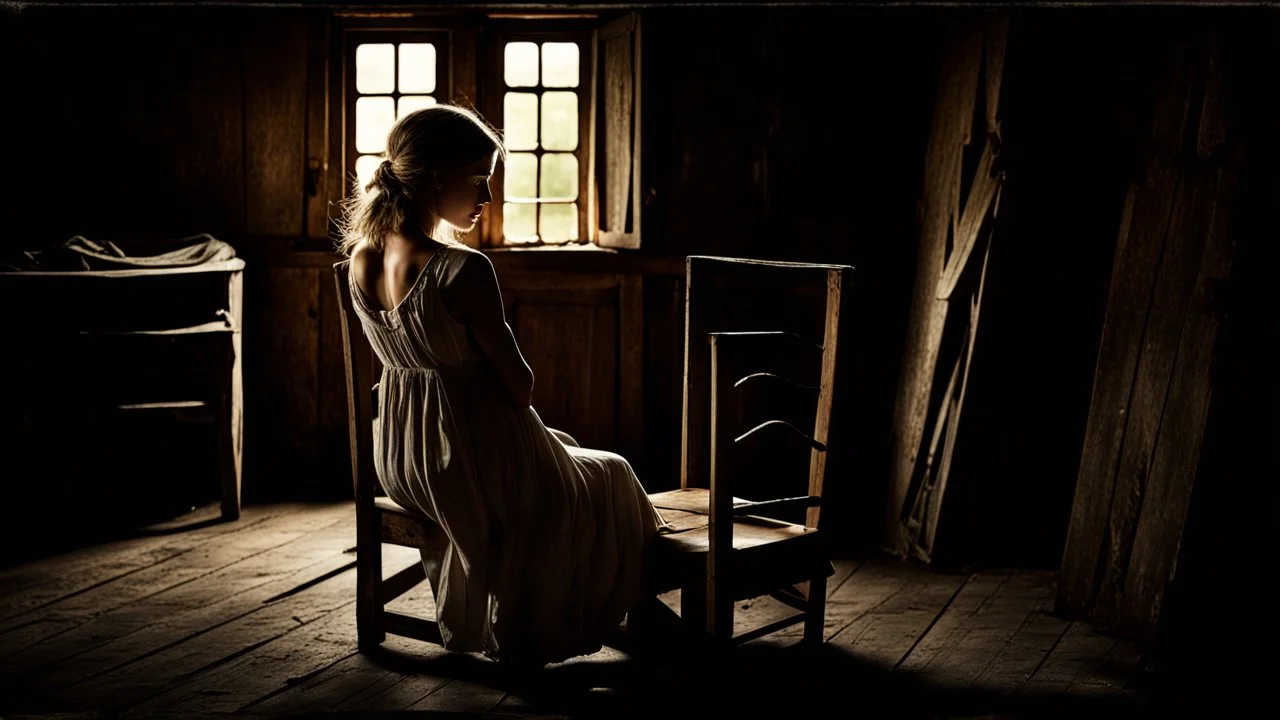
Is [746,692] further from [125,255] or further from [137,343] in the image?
[125,255]

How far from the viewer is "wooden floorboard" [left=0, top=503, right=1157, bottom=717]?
3348 millimetres

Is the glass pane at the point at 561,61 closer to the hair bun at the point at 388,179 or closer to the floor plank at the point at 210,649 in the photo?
the floor plank at the point at 210,649

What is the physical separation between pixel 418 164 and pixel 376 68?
121 inches

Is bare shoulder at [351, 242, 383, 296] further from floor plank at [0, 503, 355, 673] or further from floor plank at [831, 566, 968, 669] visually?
floor plank at [831, 566, 968, 669]

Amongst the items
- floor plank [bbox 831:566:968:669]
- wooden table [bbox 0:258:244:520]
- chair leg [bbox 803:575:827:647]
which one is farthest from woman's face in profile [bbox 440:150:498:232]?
wooden table [bbox 0:258:244:520]

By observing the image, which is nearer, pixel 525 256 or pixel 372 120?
pixel 525 256

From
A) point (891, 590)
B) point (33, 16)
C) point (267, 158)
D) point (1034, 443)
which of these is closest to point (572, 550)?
point (891, 590)

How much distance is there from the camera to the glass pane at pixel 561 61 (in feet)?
20.1

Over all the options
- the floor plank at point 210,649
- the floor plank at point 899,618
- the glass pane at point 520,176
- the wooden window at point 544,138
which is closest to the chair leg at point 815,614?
the floor plank at point 899,618

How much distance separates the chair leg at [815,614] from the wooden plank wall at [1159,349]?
93 cm

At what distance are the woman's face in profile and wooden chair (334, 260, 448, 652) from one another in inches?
14.4

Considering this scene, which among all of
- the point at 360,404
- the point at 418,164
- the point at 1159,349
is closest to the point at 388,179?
the point at 418,164

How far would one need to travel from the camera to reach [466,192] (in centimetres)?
337

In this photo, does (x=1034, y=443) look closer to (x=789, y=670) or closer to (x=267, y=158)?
(x=789, y=670)
